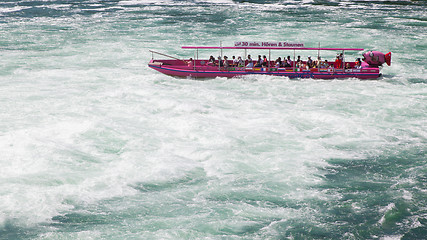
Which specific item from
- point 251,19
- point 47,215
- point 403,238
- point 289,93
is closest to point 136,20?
point 251,19

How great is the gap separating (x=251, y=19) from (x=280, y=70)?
67.9ft

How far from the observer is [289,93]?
23.6 metres

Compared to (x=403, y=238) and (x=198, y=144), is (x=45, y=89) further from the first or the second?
(x=403, y=238)

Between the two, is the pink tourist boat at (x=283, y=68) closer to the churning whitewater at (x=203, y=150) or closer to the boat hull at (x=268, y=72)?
the boat hull at (x=268, y=72)

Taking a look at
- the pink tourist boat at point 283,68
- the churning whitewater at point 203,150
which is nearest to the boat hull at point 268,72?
the pink tourist boat at point 283,68

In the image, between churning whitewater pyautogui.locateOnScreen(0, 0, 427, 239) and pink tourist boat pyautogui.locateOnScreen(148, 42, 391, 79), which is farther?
pink tourist boat pyautogui.locateOnScreen(148, 42, 391, 79)

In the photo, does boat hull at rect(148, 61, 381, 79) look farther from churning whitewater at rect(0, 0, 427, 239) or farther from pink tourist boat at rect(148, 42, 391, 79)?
churning whitewater at rect(0, 0, 427, 239)

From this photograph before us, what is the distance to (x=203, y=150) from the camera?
16.9m

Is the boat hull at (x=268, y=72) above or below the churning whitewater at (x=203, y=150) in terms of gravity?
above

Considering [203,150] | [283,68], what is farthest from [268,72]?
[203,150]

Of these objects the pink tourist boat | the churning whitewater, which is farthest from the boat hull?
the churning whitewater

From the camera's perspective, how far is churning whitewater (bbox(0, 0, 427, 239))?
12477 millimetres

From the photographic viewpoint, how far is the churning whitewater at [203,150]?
40.9 feet

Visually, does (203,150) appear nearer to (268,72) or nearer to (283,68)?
(268,72)
